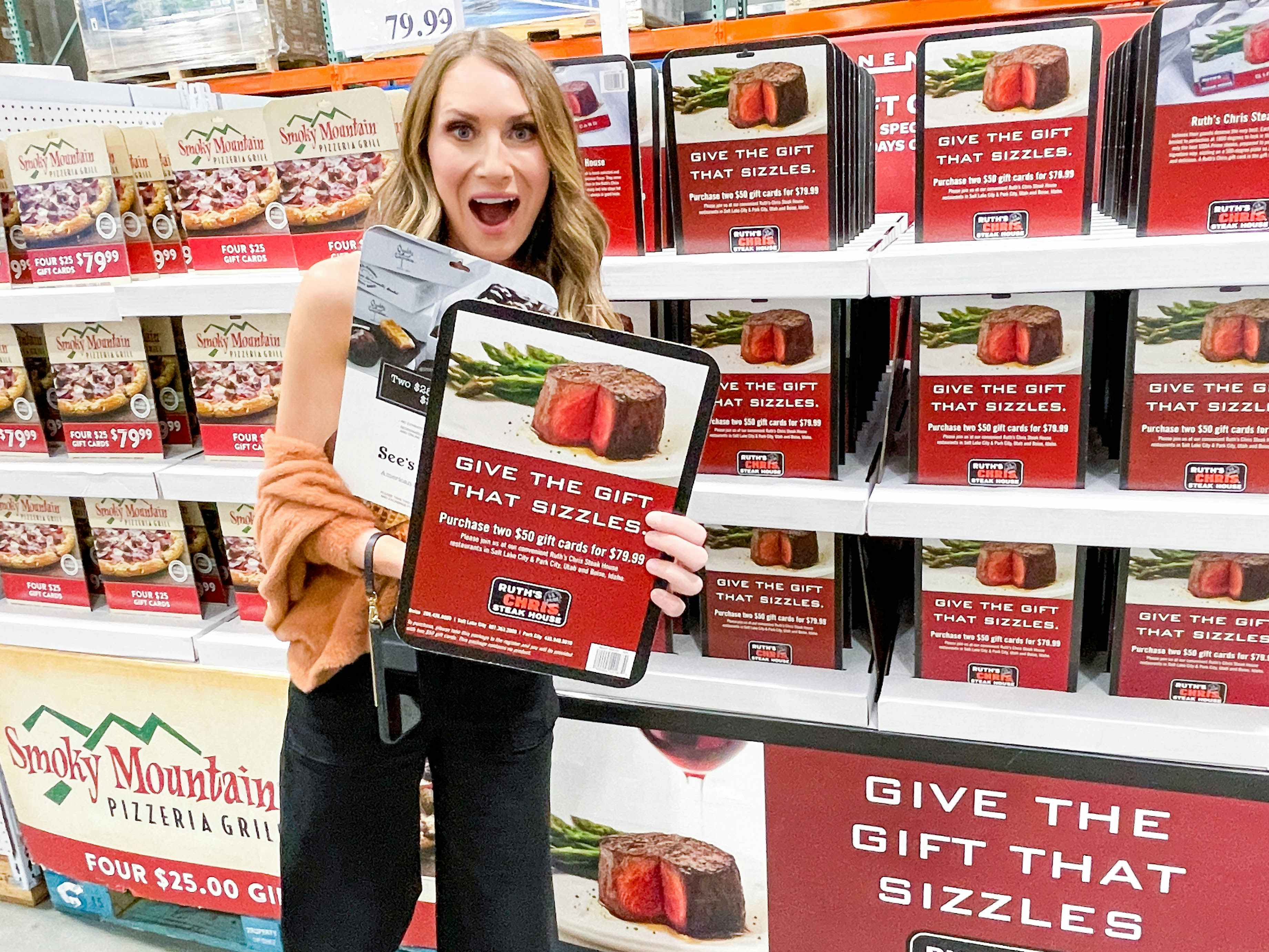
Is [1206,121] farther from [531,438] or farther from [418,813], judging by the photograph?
[418,813]

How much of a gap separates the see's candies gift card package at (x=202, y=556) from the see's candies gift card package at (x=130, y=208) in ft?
1.71

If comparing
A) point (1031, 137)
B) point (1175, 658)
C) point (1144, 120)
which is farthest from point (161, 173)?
point (1175, 658)

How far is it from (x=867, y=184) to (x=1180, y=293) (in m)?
0.61

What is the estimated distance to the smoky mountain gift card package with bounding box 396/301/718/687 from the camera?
1061 mm

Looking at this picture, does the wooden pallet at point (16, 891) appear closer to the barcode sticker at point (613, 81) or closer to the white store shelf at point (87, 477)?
the white store shelf at point (87, 477)

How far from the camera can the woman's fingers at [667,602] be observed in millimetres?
1119

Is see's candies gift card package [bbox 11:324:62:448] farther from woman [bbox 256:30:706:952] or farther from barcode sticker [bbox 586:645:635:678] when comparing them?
barcode sticker [bbox 586:645:635:678]

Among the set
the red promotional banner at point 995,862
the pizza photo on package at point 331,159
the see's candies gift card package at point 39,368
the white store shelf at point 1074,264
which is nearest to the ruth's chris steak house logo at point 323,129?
the pizza photo on package at point 331,159

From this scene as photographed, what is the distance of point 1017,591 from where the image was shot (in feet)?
5.16

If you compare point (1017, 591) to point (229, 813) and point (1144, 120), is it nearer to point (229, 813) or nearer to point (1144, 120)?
point (1144, 120)

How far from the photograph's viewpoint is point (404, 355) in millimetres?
A: 1116

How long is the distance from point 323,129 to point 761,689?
50.4 inches

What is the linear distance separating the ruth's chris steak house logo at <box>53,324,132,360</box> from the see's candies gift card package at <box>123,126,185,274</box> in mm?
146

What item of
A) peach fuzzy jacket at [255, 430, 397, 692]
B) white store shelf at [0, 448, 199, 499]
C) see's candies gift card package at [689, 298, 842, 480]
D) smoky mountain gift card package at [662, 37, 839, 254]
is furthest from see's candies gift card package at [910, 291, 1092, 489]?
white store shelf at [0, 448, 199, 499]
